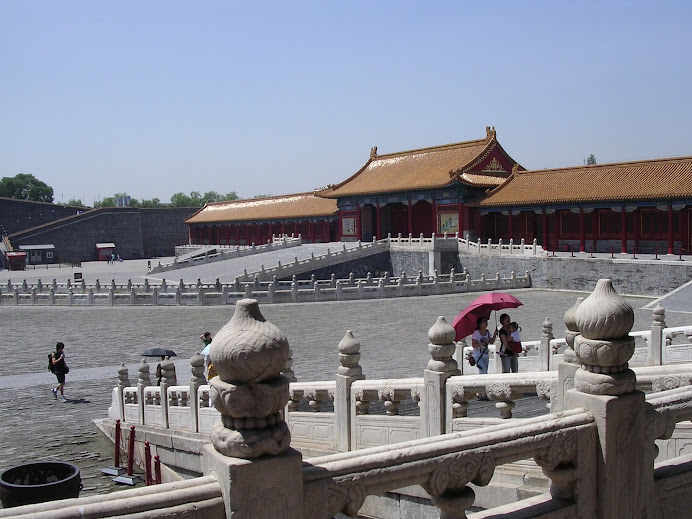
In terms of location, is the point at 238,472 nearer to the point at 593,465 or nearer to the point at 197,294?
the point at 593,465

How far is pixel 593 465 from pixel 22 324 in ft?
82.9

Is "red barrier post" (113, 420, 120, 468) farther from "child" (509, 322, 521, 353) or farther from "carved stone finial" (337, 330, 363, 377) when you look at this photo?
"child" (509, 322, 521, 353)

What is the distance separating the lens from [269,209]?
57562mm

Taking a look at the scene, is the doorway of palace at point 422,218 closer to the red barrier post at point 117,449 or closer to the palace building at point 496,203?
the palace building at point 496,203

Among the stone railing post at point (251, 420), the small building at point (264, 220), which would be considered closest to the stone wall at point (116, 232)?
the small building at point (264, 220)

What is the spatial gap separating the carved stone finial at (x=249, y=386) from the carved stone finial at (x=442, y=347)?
3.41 meters

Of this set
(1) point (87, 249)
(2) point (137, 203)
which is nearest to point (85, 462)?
→ (1) point (87, 249)

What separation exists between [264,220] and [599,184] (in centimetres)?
3047

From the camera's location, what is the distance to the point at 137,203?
122 m

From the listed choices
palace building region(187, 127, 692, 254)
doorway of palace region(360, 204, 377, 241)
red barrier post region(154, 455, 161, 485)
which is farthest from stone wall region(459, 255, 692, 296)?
red barrier post region(154, 455, 161, 485)

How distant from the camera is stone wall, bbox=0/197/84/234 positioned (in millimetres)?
65250

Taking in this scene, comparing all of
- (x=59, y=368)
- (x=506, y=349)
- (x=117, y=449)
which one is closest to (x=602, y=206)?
(x=506, y=349)

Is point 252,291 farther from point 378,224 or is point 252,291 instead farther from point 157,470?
point 157,470

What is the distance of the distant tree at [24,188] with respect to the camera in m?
98.8
